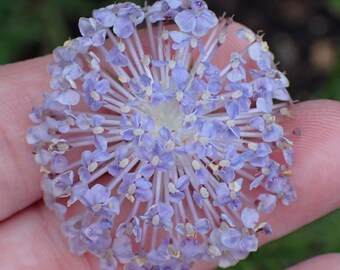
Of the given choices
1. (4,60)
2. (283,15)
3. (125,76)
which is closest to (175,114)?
(125,76)

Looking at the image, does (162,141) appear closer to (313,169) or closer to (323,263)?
(313,169)

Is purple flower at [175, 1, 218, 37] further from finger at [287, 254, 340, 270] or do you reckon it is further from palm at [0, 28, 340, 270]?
finger at [287, 254, 340, 270]

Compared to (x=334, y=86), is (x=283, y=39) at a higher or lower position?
lower

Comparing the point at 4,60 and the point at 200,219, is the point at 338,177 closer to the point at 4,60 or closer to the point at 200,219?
the point at 200,219

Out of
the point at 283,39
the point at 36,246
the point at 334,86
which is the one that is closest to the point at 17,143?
the point at 36,246

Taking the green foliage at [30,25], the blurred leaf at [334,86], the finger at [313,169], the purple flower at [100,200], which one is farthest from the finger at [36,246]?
the blurred leaf at [334,86]

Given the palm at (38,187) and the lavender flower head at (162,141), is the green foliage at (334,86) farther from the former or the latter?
the lavender flower head at (162,141)
